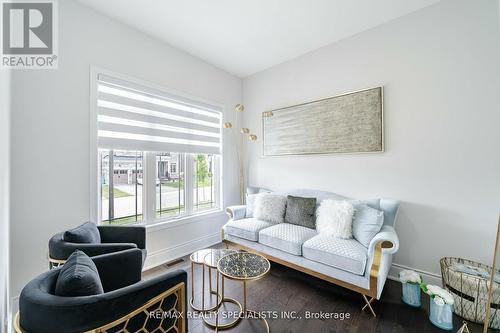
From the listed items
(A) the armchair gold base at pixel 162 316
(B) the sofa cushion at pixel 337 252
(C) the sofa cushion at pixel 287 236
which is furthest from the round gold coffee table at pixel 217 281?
(B) the sofa cushion at pixel 337 252

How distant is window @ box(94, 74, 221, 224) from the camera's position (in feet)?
7.54

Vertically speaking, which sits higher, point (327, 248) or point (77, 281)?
point (77, 281)

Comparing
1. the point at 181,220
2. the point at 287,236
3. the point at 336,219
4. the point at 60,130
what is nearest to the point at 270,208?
the point at 287,236

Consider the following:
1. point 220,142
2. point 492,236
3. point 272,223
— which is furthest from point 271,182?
point 492,236

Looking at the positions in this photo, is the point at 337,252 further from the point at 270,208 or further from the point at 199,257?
the point at 199,257

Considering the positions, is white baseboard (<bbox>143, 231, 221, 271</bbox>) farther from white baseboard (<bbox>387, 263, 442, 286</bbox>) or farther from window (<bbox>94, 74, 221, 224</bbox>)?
white baseboard (<bbox>387, 263, 442, 286</bbox>)

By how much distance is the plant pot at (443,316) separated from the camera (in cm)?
157

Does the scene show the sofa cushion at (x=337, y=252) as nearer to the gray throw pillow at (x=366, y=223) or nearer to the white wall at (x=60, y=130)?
the gray throw pillow at (x=366, y=223)

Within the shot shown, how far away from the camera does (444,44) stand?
6.73 feet

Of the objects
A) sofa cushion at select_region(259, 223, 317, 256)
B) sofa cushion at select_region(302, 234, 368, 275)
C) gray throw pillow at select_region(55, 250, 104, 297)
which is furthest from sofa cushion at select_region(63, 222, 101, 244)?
sofa cushion at select_region(302, 234, 368, 275)

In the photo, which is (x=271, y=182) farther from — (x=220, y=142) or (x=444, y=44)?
(x=444, y=44)

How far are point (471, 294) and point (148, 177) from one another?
3.36 m

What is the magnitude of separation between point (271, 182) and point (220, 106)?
1.54 meters

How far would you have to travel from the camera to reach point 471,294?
162 centimetres
